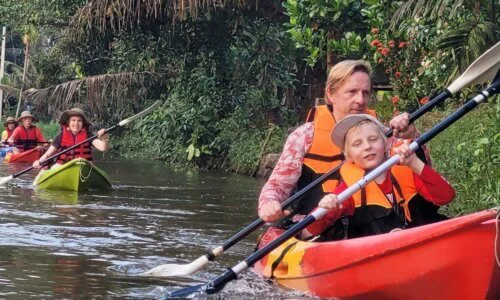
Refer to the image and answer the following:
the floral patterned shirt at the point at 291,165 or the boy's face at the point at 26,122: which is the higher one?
the boy's face at the point at 26,122

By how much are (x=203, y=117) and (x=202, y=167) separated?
3.21 feet

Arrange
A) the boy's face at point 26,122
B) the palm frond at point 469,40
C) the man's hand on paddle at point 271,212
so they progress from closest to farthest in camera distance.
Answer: the man's hand on paddle at point 271,212, the palm frond at point 469,40, the boy's face at point 26,122

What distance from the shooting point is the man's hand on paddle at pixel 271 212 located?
5289 millimetres

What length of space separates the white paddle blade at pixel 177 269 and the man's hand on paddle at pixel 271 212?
0.65 meters

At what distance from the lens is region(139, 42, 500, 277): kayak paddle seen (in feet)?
17.1

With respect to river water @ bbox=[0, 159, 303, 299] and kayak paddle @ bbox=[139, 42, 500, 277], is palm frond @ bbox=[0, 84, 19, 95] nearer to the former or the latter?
river water @ bbox=[0, 159, 303, 299]

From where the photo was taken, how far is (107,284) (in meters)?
5.76

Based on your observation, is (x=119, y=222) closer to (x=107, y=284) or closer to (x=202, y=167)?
(x=107, y=284)

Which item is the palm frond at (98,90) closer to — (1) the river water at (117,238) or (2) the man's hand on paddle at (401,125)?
(1) the river water at (117,238)

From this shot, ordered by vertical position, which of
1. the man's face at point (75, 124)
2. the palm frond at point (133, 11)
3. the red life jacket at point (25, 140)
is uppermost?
the palm frond at point (133, 11)

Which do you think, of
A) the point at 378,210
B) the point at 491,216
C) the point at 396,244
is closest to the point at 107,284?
the point at 378,210

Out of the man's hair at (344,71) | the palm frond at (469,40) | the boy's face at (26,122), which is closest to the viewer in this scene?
the man's hair at (344,71)

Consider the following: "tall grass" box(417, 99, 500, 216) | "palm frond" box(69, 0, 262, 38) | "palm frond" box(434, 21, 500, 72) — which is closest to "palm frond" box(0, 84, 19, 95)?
"palm frond" box(69, 0, 262, 38)

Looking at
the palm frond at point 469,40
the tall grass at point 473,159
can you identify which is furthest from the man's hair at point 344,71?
the palm frond at point 469,40
